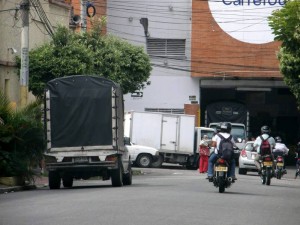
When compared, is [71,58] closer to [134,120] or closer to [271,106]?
[134,120]

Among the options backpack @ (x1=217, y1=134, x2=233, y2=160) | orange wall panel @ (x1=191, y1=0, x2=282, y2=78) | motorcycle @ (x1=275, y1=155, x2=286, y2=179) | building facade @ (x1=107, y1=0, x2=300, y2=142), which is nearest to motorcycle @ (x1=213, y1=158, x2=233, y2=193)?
backpack @ (x1=217, y1=134, x2=233, y2=160)

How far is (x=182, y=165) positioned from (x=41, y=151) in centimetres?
2304

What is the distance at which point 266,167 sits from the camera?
1127 inches

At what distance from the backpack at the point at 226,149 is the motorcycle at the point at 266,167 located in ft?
20.3

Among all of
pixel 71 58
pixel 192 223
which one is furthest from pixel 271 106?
pixel 192 223

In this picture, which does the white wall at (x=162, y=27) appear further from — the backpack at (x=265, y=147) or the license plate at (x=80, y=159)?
the license plate at (x=80, y=159)

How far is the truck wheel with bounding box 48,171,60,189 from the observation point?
991 inches

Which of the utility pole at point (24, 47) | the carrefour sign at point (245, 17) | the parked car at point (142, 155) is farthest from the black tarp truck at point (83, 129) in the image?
the carrefour sign at point (245, 17)

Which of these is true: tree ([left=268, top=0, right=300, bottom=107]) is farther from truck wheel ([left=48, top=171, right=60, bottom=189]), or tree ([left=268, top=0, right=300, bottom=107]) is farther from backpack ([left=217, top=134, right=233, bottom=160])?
truck wheel ([left=48, top=171, right=60, bottom=189])

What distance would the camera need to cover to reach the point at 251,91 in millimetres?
59875

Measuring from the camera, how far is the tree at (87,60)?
3603cm

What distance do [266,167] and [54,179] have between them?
24.1 ft

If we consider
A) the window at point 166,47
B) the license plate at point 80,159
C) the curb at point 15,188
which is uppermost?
the window at point 166,47

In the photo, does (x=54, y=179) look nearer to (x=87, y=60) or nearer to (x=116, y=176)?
(x=116, y=176)
